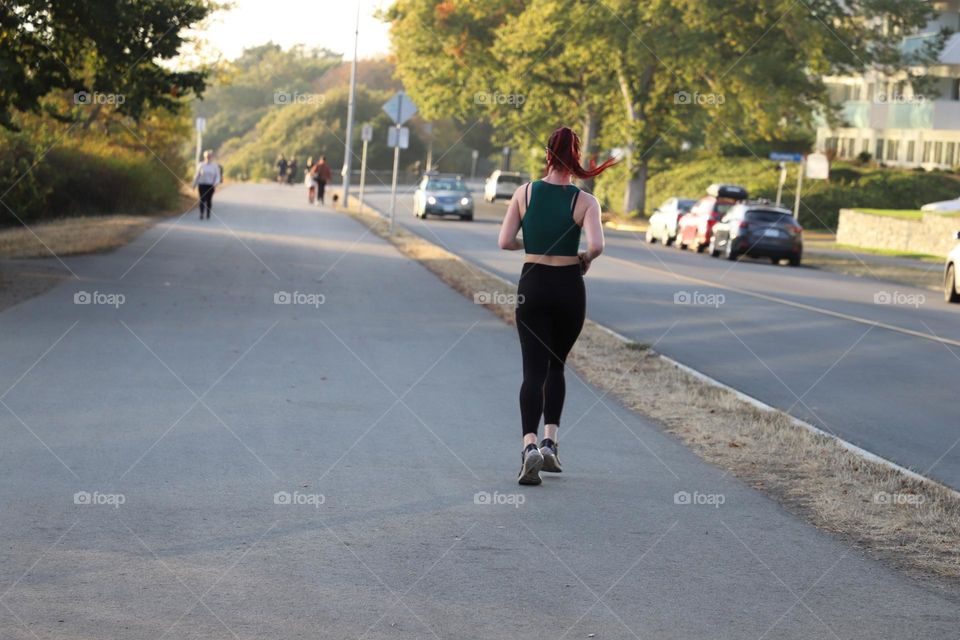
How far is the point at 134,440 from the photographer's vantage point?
28.1ft

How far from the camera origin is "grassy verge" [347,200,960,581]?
22.6 ft

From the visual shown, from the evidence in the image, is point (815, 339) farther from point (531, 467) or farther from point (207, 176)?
point (207, 176)

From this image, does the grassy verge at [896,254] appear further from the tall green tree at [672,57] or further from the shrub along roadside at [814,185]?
the shrub along roadside at [814,185]

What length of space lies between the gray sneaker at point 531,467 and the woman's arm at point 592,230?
104 centimetres

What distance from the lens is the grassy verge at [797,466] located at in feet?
22.6

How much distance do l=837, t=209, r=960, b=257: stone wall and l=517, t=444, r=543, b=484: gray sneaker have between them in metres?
34.1

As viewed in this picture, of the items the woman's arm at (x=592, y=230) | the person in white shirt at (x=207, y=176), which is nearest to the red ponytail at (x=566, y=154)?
the woman's arm at (x=592, y=230)

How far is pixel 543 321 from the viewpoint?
26.2 ft

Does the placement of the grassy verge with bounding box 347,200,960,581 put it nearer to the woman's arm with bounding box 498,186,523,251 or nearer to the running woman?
the running woman

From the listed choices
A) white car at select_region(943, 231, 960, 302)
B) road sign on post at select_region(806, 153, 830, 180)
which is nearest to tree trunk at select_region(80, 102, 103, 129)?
road sign on post at select_region(806, 153, 830, 180)

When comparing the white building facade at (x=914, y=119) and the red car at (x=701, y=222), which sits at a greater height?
the white building facade at (x=914, y=119)

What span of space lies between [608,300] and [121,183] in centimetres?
1986

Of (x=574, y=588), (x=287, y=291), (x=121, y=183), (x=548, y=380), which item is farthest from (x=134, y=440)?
(x=121, y=183)

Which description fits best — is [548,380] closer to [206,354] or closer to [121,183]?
[206,354]
